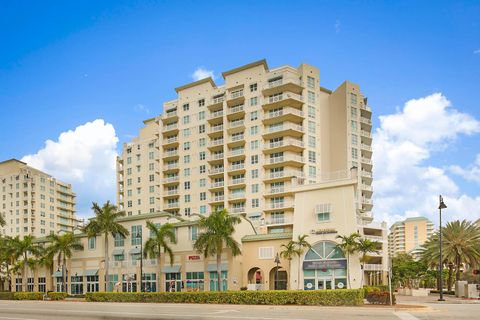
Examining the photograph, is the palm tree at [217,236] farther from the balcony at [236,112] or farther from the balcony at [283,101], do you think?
the balcony at [236,112]

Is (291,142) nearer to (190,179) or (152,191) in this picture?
(190,179)

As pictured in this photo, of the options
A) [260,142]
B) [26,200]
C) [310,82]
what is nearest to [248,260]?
[260,142]

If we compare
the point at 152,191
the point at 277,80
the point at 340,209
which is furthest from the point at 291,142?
the point at 152,191

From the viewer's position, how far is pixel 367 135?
9156cm

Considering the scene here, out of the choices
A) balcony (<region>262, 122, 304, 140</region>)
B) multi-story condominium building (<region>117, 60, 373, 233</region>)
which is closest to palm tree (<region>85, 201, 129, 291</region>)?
multi-story condominium building (<region>117, 60, 373, 233</region>)

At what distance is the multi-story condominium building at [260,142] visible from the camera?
271 feet

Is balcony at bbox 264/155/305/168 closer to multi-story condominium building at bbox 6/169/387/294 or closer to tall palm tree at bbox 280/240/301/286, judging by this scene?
multi-story condominium building at bbox 6/169/387/294

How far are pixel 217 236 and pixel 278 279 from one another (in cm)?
1091

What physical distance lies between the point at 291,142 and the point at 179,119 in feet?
89.2

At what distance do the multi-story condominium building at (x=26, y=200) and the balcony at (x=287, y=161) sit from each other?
93.0 meters

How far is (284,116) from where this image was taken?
271ft

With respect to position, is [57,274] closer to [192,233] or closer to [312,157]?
[192,233]

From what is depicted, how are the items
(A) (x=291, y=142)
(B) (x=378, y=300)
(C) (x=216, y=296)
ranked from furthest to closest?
(A) (x=291, y=142)
(C) (x=216, y=296)
(B) (x=378, y=300)

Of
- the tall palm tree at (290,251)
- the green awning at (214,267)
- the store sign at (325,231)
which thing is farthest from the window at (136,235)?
the store sign at (325,231)
